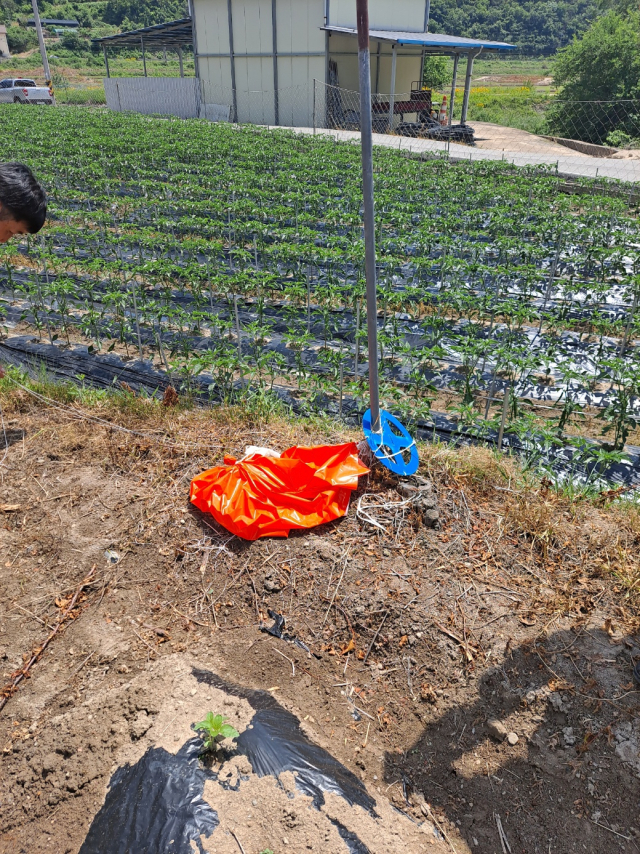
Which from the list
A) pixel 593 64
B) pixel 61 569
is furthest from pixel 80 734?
pixel 593 64

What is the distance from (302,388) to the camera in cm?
546

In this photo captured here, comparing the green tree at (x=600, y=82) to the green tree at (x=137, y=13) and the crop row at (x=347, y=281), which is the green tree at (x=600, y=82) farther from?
the green tree at (x=137, y=13)

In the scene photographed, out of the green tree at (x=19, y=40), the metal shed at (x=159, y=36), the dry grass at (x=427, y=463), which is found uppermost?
the green tree at (x=19, y=40)

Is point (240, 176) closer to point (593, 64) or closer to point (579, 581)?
point (579, 581)

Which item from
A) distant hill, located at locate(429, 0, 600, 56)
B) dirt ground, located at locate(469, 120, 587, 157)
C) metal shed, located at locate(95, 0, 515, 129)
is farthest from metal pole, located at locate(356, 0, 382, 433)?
distant hill, located at locate(429, 0, 600, 56)

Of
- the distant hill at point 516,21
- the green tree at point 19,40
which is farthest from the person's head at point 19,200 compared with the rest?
the distant hill at point 516,21

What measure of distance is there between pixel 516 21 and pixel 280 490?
312 ft

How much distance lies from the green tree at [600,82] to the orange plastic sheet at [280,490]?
26290mm

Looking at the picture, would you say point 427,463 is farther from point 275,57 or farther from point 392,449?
point 275,57

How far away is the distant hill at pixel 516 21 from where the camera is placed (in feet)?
245

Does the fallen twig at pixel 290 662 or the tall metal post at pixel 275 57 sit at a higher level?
the tall metal post at pixel 275 57

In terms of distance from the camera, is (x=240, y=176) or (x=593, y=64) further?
(x=593, y=64)

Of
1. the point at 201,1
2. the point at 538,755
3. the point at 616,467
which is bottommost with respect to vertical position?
the point at 616,467

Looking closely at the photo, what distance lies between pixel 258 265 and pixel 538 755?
→ 745cm
